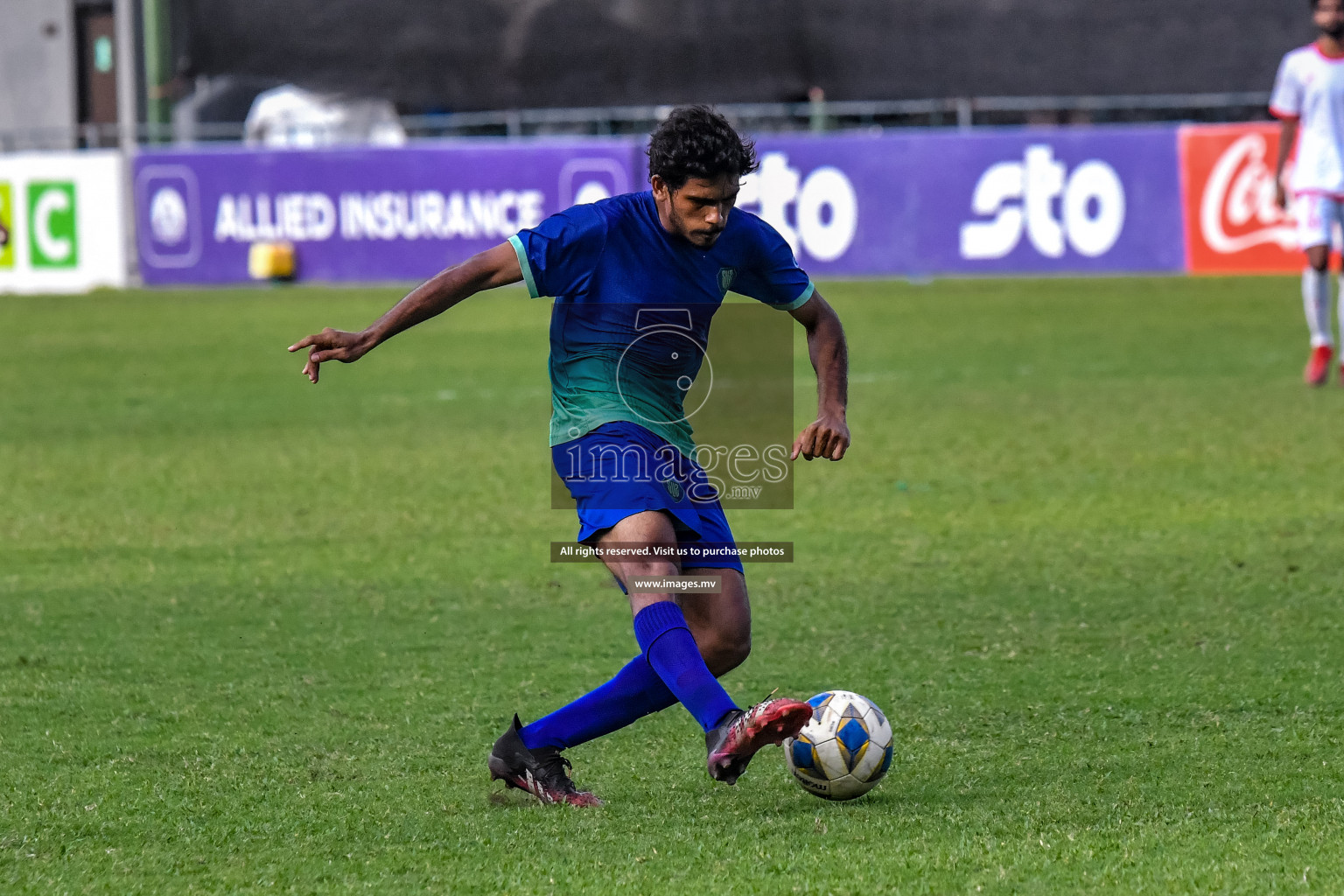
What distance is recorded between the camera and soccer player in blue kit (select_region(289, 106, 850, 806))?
4125 millimetres

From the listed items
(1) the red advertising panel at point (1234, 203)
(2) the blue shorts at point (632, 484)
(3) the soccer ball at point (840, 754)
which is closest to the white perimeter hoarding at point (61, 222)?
(1) the red advertising panel at point (1234, 203)

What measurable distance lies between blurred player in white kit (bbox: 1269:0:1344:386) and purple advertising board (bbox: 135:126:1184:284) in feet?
23.9

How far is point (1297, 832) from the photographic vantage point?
3.77 metres

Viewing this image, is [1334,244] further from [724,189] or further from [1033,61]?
[724,189]

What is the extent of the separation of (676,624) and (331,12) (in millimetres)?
26746

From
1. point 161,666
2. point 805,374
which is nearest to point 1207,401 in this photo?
point 805,374

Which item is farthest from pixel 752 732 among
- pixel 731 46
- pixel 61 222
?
pixel 731 46

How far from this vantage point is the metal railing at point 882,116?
21.3 metres

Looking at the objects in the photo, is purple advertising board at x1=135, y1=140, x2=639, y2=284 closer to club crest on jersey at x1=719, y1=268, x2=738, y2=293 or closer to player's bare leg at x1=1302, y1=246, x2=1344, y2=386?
player's bare leg at x1=1302, y1=246, x2=1344, y2=386

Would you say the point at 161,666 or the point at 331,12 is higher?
the point at 331,12

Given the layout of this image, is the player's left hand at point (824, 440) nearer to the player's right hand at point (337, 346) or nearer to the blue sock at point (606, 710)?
the blue sock at point (606, 710)

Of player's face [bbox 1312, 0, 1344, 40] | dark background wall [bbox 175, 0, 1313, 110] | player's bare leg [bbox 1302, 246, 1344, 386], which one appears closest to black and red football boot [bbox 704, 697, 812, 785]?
player's bare leg [bbox 1302, 246, 1344, 386]

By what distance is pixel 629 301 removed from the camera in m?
4.29

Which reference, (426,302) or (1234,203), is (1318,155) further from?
(426,302)
